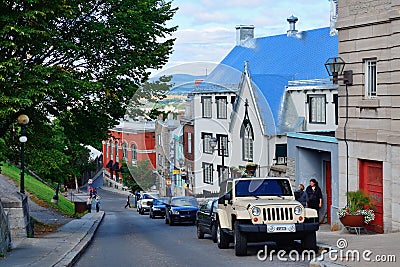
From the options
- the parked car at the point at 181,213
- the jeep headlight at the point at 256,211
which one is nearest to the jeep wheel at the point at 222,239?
the jeep headlight at the point at 256,211

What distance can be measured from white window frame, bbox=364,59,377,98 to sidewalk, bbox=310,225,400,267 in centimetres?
453

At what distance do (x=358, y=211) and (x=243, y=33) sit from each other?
38461 mm

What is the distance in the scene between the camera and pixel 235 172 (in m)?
20.3

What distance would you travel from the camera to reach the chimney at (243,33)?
185 ft

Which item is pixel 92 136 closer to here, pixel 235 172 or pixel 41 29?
pixel 41 29

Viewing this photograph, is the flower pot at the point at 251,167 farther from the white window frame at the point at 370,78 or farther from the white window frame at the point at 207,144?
the white window frame at the point at 370,78

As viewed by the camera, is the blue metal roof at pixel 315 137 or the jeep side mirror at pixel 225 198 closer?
the jeep side mirror at pixel 225 198

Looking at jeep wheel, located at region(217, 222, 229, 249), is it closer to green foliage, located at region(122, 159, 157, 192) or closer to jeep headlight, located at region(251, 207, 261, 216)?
jeep headlight, located at region(251, 207, 261, 216)

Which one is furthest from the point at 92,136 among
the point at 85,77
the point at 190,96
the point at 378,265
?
the point at 378,265

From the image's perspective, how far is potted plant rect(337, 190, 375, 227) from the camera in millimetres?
20531

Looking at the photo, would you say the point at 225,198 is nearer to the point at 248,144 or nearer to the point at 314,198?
the point at 248,144

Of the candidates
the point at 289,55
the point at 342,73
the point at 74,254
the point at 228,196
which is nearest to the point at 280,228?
the point at 228,196

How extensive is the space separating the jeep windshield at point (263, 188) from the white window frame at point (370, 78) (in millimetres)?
4565

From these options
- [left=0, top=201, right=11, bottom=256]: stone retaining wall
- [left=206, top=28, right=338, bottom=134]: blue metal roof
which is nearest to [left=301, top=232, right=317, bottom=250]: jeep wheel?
[left=0, top=201, right=11, bottom=256]: stone retaining wall
